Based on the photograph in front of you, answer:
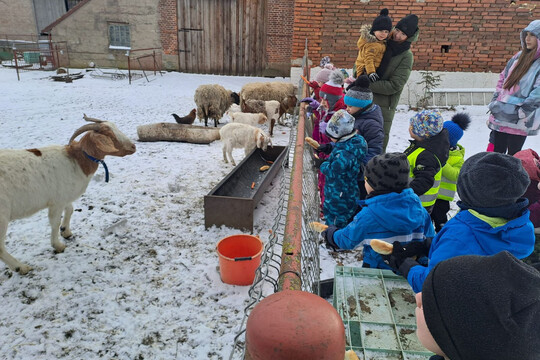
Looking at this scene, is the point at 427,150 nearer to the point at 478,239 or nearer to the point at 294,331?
the point at 478,239

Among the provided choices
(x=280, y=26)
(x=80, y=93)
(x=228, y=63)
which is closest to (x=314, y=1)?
(x=280, y=26)

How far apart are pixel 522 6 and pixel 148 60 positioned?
602 inches

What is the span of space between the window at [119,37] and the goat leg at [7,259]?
16.2 meters

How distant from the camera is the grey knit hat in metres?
3.16

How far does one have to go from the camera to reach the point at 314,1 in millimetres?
9797

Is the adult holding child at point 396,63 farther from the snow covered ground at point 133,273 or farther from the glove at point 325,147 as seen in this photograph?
the snow covered ground at point 133,273

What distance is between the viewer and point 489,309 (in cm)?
89

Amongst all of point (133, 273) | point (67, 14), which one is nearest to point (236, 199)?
point (133, 273)

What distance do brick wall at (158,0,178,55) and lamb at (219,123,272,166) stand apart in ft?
39.6

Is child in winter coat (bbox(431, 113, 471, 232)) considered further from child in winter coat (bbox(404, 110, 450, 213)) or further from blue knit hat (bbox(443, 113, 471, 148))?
child in winter coat (bbox(404, 110, 450, 213))

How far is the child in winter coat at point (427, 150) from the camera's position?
2914mm

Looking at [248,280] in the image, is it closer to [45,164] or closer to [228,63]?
[45,164]

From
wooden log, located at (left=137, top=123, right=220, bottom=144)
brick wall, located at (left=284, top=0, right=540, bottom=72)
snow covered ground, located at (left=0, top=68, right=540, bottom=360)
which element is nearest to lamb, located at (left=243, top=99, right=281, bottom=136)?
wooden log, located at (left=137, top=123, right=220, bottom=144)

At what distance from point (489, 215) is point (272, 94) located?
8.52m
